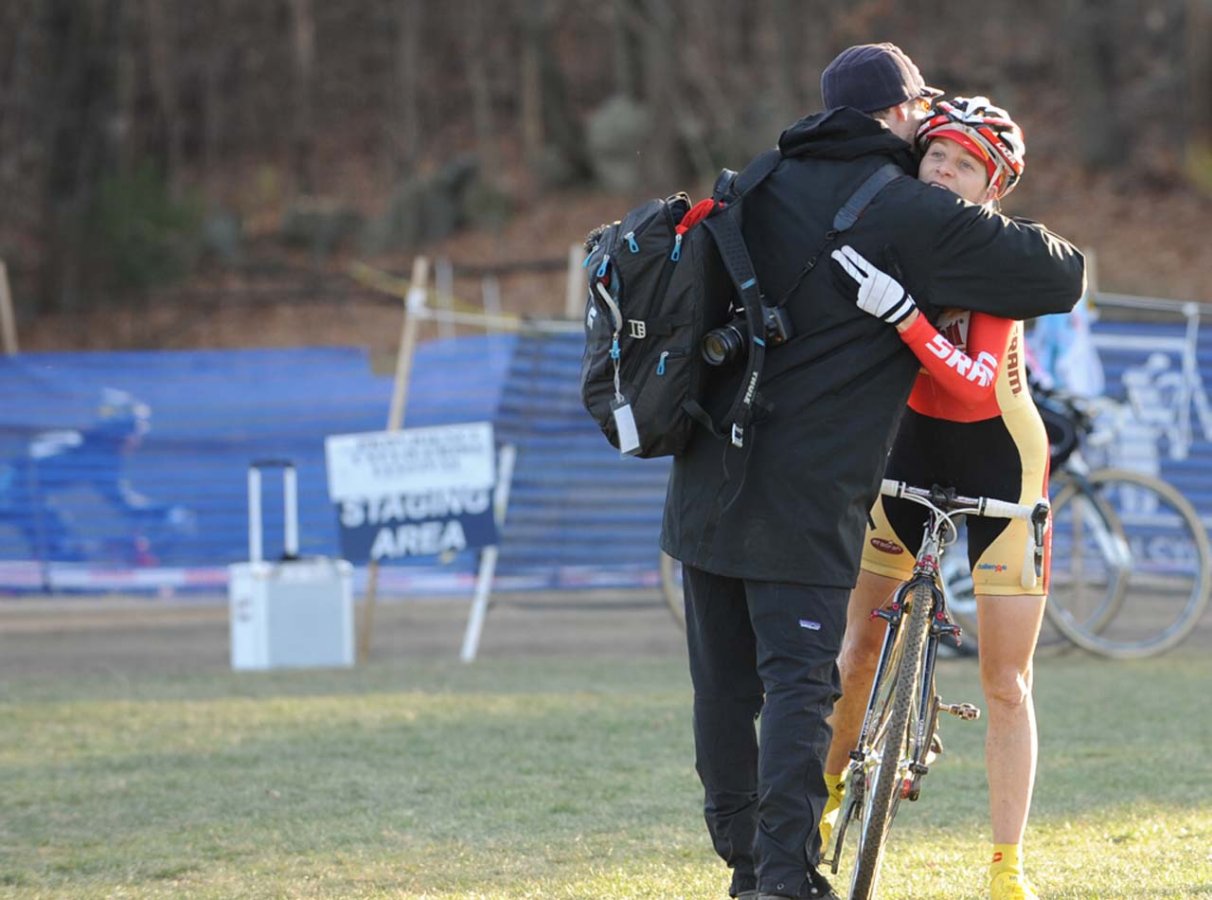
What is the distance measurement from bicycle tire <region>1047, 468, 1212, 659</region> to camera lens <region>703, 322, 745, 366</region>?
213 inches

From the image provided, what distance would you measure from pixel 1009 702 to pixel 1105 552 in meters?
4.96

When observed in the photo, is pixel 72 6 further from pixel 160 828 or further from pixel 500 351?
pixel 160 828

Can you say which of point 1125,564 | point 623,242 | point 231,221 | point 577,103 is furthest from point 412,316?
point 577,103

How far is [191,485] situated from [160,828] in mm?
6158

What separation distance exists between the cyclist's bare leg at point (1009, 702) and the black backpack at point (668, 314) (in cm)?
90

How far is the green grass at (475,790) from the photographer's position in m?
5.24

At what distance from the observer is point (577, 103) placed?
1471 inches

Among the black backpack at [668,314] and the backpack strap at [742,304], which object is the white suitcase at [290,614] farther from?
the backpack strap at [742,304]

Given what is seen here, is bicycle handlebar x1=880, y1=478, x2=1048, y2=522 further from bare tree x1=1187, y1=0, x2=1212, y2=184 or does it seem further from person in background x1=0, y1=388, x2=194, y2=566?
bare tree x1=1187, y1=0, x2=1212, y2=184

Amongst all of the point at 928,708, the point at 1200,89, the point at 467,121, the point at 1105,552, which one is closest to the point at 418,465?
the point at 1105,552

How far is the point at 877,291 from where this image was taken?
14.1 feet

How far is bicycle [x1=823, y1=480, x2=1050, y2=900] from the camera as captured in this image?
448 centimetres

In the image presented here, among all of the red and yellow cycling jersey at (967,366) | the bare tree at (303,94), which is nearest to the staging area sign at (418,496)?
the red and yellow cycling jersey at (967,366)

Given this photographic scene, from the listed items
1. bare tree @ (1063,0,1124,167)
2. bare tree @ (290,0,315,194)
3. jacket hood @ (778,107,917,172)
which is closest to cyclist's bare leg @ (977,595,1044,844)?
jacket hood @ (778,107,917,172)
